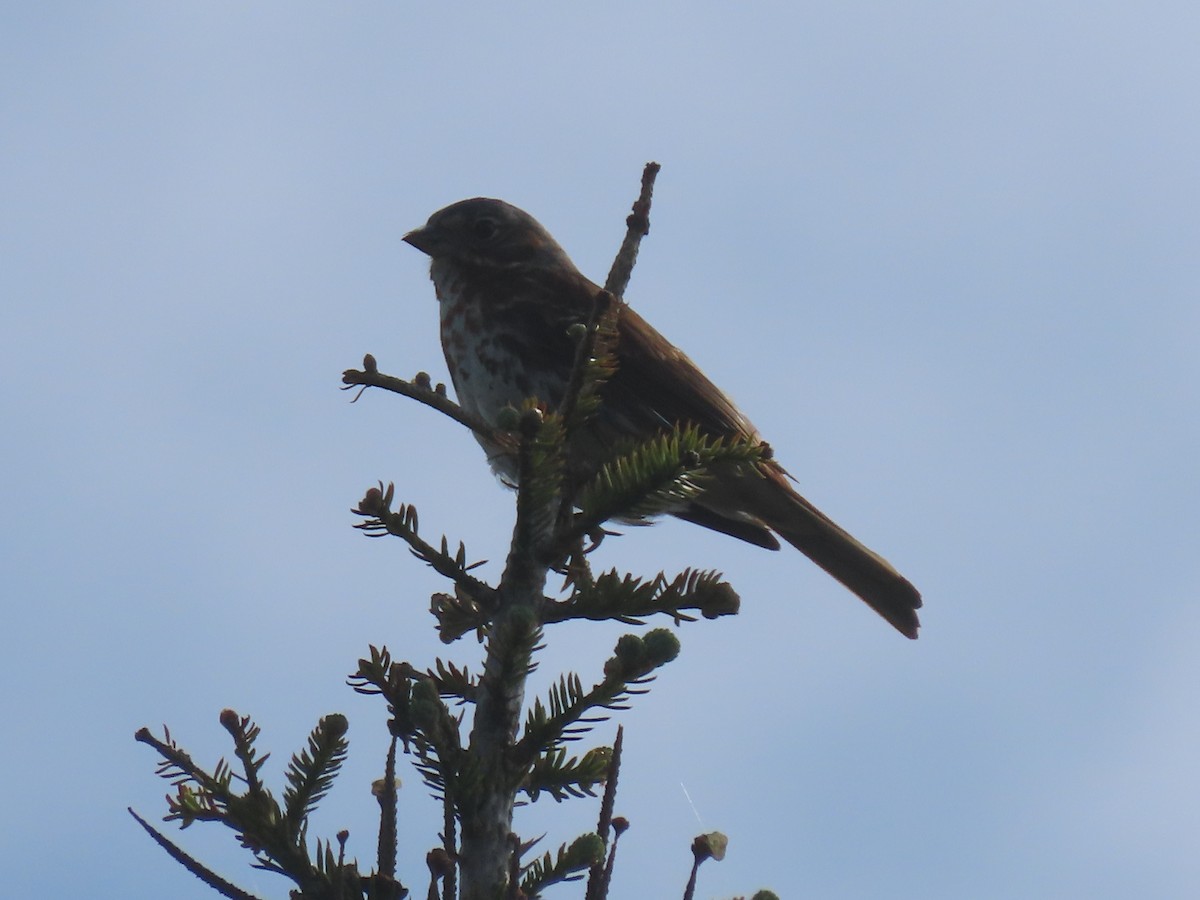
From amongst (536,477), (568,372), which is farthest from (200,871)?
(568,372)

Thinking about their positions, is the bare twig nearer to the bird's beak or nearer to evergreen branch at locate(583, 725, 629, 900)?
evergreen branch at locate(583, 725, 629, 900)

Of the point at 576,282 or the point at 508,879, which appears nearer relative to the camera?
the point at 508,879

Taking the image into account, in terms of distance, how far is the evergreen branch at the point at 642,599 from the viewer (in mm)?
2811

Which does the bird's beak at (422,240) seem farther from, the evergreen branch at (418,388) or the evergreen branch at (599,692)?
the evergreen branch at (599,692)

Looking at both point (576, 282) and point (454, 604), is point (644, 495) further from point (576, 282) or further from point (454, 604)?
point (576, 282)

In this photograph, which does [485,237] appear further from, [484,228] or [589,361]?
[589,361]

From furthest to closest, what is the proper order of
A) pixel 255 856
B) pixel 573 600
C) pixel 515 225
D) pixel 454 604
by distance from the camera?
pixel 515 225
pixel 454 604
pixel 573 600
pixel 255 856

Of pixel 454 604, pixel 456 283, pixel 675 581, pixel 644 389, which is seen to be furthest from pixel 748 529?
pixel 675 581

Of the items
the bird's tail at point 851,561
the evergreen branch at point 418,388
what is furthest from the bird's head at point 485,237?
the evergreen branch at point 418,388

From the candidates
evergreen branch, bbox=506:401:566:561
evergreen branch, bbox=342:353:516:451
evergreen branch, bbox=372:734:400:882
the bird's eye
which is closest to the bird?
the bird's eye

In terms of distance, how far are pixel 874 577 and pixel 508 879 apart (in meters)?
4.14

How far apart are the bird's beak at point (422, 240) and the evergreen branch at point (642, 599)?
12.8 feet

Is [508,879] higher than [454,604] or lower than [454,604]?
lower

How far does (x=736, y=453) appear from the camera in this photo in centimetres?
290
